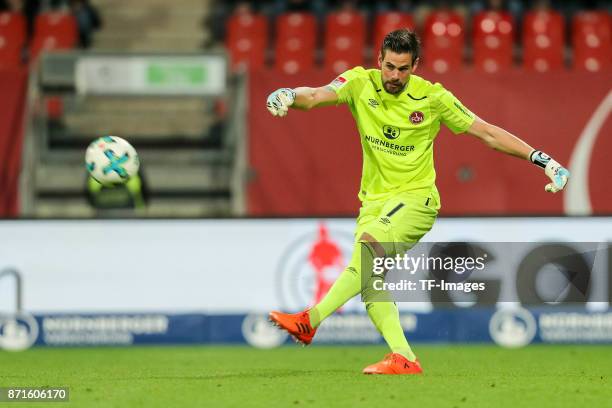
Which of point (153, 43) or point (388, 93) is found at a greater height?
point (153, 43)

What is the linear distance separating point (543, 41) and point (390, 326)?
28.3 ft

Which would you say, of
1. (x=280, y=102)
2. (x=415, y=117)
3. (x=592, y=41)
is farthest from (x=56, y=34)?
(x=280, y=102)

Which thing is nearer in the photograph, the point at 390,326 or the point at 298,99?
the point at 298,99

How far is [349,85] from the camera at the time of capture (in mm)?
→ 7543

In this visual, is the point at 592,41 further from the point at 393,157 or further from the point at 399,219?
the point at 399,219

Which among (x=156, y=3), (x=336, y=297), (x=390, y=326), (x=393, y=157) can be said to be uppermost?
(x=156, y=3)

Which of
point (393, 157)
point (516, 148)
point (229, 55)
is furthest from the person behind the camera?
point (229, 55)

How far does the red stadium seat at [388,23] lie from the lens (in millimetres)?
15289

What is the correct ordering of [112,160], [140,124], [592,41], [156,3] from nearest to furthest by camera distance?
1. [112,160]
2. [140,124]
3. [592,41]
4. [156,3]

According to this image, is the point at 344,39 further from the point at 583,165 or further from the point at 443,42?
the point at 583,165

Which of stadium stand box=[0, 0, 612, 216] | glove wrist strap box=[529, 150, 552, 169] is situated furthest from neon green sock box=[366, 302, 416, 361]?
stadium stand box=[0, 0, 612, 216]

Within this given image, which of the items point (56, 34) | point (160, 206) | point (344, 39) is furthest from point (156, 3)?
point (160, 206)

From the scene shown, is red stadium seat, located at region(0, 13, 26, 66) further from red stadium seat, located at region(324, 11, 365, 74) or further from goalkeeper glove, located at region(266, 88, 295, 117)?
goalkeeper glove, located at region(266, 88, 295, 117)

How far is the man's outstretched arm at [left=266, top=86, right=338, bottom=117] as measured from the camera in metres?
6.81
